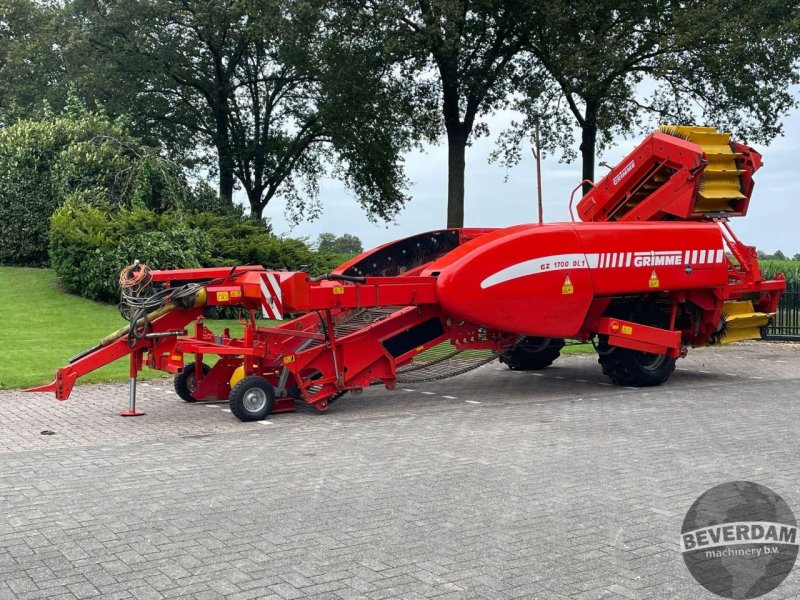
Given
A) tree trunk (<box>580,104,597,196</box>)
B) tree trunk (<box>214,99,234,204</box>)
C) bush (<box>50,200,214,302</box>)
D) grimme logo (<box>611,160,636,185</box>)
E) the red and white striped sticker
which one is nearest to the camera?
the red and white striped sticker

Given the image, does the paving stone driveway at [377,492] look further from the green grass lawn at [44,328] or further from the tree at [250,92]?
the tree at [250,92]

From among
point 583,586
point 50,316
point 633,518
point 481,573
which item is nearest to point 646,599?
point 583,586

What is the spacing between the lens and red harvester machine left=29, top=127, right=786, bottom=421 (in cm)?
961

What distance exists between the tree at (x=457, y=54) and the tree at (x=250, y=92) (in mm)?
1329

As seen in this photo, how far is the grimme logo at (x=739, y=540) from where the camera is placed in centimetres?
470

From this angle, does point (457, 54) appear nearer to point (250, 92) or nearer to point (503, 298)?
Answer: point (250, 92)

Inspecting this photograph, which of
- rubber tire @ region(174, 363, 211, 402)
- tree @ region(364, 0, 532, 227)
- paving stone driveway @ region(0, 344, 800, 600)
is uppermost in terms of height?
tree @ region(364, 0, 532, 227)

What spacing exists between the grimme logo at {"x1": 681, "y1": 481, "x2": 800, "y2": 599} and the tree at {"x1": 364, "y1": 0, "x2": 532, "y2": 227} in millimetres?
19297

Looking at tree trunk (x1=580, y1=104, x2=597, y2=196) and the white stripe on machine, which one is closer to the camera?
the white stripe on machine

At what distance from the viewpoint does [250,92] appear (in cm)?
3544

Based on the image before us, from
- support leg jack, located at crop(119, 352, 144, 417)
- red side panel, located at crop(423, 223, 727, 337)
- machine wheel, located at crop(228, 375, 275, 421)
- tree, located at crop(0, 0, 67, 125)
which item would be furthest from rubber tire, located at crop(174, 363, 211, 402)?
tree, located at crop(0, 0, 67, 125)

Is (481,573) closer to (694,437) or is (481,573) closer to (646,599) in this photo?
A: (646,599)

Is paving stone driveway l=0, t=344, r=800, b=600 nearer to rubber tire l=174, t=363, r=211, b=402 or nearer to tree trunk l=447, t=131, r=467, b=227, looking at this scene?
rubber tire l=174, t=363, r=211, b=402

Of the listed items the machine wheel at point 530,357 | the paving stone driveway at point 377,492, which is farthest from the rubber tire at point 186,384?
the machine wheel at point 530,357
